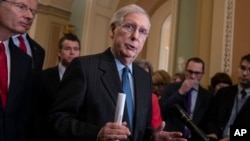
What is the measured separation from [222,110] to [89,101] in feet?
5.47

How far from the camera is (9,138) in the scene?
5.09 ft

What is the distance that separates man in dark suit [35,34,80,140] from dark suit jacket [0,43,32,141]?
0.13 meters

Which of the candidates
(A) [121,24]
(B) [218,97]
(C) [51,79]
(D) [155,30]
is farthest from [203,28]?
(D) [155,30]

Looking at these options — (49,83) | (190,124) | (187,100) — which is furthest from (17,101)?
(187,100)

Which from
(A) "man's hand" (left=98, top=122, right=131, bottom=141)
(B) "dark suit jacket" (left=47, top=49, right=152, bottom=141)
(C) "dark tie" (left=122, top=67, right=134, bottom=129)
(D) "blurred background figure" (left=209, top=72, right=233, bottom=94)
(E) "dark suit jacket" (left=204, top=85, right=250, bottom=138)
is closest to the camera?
(A) "man's hand" (left=98, top=122, right=131, bottom=141)

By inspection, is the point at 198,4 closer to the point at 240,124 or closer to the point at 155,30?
the point at 240,124

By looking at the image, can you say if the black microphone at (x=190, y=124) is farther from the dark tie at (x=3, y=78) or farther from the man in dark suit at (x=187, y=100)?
the man in dark suit at (x=187, y=100)

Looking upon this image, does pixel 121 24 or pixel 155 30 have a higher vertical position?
pixel 155 30

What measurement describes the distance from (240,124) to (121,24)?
142cm

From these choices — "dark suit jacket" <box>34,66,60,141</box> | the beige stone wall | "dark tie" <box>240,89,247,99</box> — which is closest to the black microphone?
"dark suit jacket" <box>34,66,60,141</box>

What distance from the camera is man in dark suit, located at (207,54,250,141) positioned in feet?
8.95

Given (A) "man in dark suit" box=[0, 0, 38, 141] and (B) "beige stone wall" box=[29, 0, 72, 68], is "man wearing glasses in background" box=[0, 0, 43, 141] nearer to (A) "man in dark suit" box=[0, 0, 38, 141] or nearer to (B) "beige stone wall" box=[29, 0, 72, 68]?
(A) "man in dark suit" box=[0, 0, 38, 141]

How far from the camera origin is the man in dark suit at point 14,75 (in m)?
1.55

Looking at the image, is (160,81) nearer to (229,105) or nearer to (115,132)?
(229,105)
